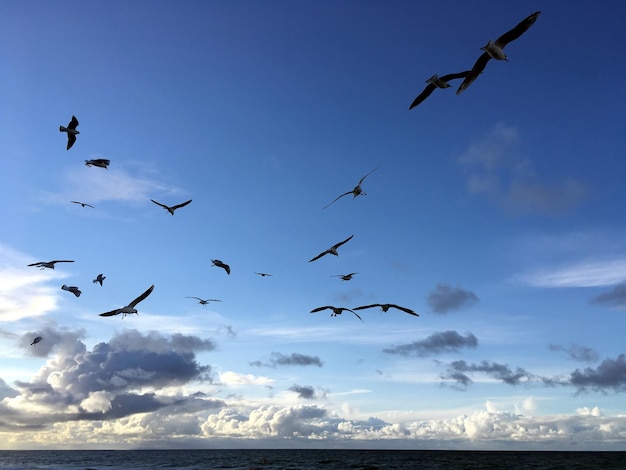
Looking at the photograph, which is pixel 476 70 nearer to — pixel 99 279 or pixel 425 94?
pixel 425 94

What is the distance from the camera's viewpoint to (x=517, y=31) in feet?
61.2

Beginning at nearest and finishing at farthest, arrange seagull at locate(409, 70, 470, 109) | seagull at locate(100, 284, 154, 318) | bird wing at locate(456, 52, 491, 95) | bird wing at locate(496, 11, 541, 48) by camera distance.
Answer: bird wing at locate(496, 11, 541, 48), bird wing at locate(456, 52, 491, 95), seagull at locate(409, 70, 470, 109), seagull at locate(100, 284, 154, 318)

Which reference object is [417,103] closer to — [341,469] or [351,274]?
[351,274]

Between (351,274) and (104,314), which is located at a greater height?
(351,274)

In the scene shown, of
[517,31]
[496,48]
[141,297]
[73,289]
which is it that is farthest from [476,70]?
[73,289]

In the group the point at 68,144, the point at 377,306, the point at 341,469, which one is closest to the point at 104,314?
the point at 68,144

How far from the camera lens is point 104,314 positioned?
89.2ft

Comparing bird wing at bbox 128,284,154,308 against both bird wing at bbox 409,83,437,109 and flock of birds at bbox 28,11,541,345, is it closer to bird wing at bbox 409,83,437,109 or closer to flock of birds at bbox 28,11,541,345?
flock of birds at bbox 28,11,541,345

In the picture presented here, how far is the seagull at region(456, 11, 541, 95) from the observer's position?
720 inches

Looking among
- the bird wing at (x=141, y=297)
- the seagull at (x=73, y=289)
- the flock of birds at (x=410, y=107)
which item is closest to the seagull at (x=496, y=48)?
the flock of birds at (x=410, y=107)

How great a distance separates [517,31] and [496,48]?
3.05ft

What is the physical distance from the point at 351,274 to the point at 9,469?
92330 millimetres

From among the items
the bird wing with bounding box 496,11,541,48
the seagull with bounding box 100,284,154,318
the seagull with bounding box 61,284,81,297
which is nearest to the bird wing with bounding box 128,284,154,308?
the seagull with bounding box 100,284,154,318

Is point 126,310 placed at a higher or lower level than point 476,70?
lower
